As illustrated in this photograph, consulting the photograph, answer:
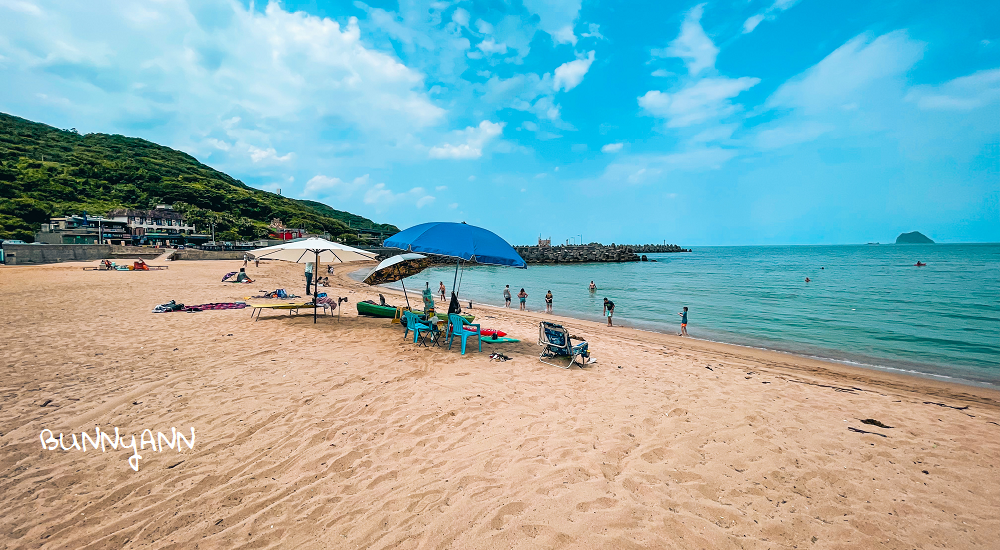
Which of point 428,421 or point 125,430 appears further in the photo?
point 428,421

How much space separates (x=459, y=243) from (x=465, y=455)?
4.41m

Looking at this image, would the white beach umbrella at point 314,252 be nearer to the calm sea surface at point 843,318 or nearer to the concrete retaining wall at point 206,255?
the calm sea surface at point 843,318

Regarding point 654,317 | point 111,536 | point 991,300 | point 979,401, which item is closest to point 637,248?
point 991,300

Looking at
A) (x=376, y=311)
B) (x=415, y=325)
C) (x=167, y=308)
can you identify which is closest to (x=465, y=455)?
(x=415, y=325)

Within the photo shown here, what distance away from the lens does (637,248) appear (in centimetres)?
13188

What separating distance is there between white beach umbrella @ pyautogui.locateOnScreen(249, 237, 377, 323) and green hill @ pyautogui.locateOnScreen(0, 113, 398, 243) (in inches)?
2749

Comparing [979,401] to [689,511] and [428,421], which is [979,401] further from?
[428,421]

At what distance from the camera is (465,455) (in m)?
4.00

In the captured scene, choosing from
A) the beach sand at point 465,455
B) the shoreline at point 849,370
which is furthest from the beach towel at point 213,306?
the shoreline at point 849,370

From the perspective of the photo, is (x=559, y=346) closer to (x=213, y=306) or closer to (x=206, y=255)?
(x=213, y=306)

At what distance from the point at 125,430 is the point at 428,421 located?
3.35 meters

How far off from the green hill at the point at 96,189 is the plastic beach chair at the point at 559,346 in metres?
77.1

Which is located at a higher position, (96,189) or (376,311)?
(96,189)

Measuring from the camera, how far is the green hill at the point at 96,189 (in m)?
62.1
